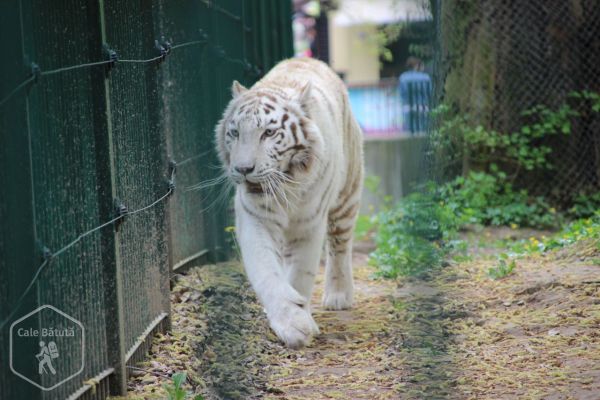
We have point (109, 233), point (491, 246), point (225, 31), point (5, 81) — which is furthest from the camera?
point (491, 246)

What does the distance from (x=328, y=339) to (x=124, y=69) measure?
1.90 m

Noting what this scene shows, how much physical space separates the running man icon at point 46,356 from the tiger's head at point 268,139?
1546 mm

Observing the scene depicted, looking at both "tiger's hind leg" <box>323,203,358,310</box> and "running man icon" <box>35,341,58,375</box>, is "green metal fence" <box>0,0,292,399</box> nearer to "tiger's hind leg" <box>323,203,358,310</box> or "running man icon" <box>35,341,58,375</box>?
"running man icon" <box>35,341,58,375</box>

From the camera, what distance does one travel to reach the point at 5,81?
2.61 metres

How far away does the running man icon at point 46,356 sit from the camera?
2.87m

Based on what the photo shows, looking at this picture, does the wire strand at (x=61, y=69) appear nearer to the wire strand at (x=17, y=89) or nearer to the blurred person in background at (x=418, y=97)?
the wire strand at (x=17, y=89)

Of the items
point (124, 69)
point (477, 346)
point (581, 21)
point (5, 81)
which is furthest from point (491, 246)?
point (5, 81)

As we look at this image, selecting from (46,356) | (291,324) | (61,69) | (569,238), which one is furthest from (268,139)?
(569,238)

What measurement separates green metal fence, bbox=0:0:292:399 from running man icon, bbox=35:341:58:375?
41 millimetres

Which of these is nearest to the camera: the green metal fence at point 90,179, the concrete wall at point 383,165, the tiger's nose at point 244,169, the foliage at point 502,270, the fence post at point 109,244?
the green metal fence at point 90,179

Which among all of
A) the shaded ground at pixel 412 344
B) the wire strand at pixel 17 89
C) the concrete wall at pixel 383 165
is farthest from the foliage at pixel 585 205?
the wire strand at pixel 17 89

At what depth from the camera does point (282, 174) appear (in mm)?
4418

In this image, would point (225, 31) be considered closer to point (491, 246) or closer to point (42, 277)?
point (491, 246)

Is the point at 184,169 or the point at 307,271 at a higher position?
the point at 184,169
